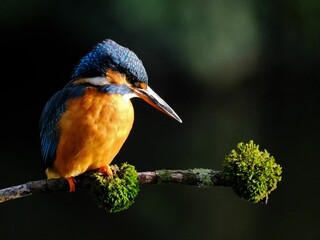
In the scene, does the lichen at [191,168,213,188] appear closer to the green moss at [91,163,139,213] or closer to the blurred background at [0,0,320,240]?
the green moss at [91,163,139,213]

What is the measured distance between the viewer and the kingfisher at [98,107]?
1556 mm

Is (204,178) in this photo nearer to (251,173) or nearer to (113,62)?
(251,173)

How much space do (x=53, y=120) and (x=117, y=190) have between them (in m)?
0.36

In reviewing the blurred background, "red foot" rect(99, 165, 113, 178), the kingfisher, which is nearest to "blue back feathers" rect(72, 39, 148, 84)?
the kingfisher

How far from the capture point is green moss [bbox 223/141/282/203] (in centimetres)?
142

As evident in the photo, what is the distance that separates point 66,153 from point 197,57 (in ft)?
9.98

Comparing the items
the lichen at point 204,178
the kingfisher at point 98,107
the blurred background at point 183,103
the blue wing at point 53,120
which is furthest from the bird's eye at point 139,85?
the blurred background at point 183,103

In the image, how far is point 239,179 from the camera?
1436 millimetres

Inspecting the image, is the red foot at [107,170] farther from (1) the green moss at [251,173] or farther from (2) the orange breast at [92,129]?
(1) the green moss at [251,173]

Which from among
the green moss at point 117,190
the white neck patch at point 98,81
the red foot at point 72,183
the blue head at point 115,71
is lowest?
the red foot at point 72,183

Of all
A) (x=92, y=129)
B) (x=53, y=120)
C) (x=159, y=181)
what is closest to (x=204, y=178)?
(x=159, y=181)

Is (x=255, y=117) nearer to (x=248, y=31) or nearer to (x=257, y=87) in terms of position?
(x=257, y=87)

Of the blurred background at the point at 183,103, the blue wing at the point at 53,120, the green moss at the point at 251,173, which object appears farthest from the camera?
the blurred background at the point at 183,103

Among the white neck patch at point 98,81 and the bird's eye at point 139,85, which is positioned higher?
the bird's eye at point 139,85
